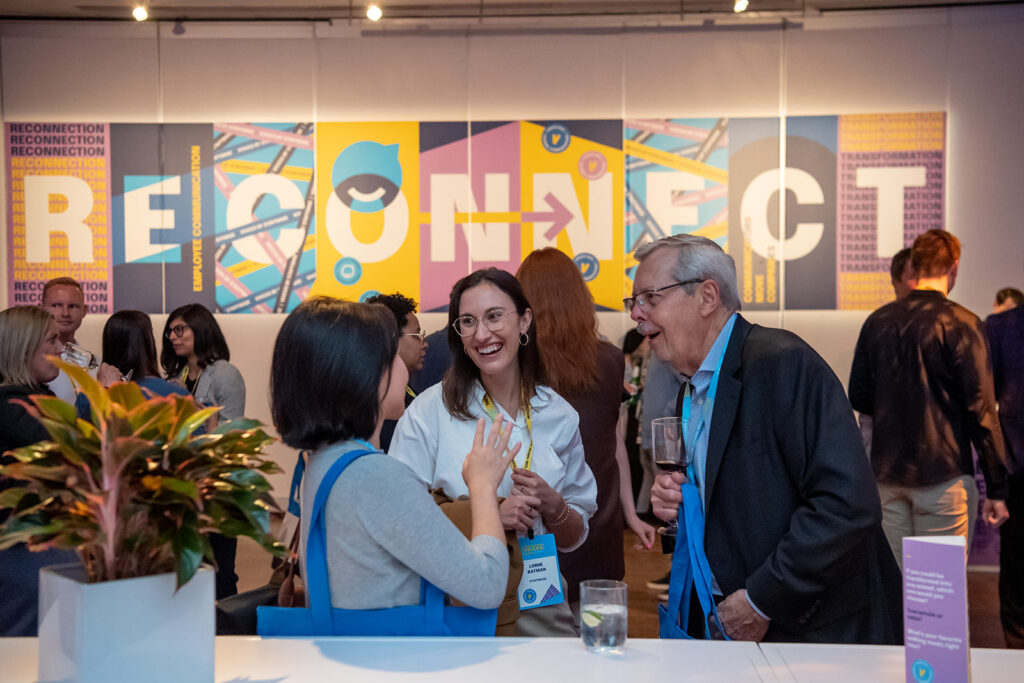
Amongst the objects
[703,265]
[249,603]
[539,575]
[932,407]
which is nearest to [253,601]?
[249,603]

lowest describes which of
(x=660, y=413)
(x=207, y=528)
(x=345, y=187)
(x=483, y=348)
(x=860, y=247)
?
(x=660, y=413)

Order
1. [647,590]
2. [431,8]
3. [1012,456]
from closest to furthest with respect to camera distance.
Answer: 1. [1012,456]
2. [647,590]
3. [431,8]

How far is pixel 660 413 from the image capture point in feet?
17.8

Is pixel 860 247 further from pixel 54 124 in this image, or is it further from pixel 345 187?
pixel 54 124

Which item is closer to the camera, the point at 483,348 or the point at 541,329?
the point at 483,348

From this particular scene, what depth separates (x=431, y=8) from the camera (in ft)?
21.4

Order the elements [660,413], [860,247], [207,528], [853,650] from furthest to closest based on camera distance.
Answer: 1. [860,247]
2. [660,413]
3. [853,650]
4. [207,528]

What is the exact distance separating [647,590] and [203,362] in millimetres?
2893

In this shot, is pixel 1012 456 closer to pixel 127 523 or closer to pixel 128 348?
pixel 127 523

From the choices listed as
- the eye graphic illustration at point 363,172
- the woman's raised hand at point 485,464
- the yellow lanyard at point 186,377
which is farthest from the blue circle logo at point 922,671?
the eye graphic illustration at point 363,172

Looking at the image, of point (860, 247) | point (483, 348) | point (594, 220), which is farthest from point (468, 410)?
point (860, 247)

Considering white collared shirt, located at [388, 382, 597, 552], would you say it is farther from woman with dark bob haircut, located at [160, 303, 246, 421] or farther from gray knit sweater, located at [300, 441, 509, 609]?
woman with dark bob haircut, located at [160, 303, 246, 421]

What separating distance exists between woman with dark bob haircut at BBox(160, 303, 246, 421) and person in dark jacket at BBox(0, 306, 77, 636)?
4.96 ft

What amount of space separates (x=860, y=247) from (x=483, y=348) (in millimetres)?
4689
